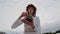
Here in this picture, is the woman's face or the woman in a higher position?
the woman's face

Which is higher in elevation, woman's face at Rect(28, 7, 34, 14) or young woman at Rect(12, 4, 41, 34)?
woman's face at Rect(28, 7, 34, 14)

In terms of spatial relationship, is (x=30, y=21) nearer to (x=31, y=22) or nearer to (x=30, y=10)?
(x=31, y=22)

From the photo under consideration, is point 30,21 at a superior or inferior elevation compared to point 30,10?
inferior

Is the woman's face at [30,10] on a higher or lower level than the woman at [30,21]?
higher

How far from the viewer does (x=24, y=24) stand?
1.67 metres

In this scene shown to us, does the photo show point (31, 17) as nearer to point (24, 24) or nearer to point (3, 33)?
point (24, 24)

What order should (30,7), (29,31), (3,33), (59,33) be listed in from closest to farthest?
(29,31)
(30,7)
(3,33)
(59,33)

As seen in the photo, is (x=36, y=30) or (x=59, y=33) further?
(x=59, y=33)

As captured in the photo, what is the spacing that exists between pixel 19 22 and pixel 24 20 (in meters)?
0.07

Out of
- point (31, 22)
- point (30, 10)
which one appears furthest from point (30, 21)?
point (30, 10)

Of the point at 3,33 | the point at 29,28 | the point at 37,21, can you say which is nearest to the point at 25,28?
the point at 29,28

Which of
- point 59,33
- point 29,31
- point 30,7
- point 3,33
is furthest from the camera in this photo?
point 59,33

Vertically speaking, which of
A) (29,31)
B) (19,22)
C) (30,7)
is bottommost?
(29,31)

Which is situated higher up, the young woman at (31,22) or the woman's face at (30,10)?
the woman's face at (30,10)
